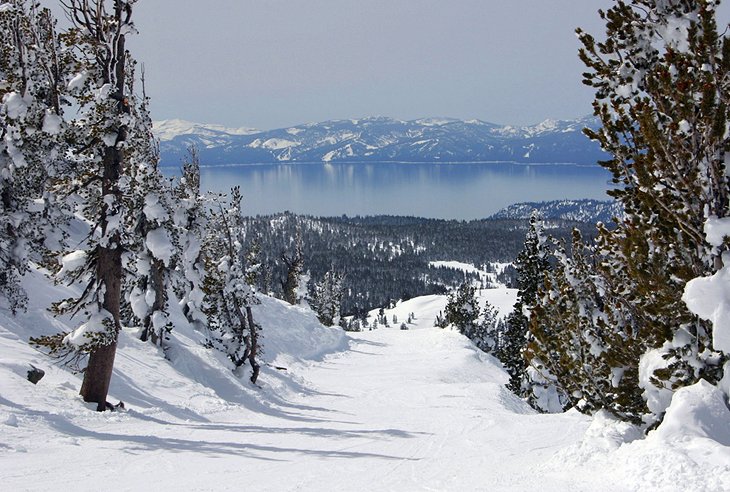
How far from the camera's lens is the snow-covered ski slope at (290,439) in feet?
22.6

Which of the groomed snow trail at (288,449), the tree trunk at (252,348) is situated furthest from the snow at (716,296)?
the tree trunk at (252,348)

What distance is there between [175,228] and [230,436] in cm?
533

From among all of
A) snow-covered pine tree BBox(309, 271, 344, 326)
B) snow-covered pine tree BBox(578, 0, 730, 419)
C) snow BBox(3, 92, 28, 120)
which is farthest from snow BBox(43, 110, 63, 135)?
snow-covered pine tree BBox(309, 271, 344, 326)

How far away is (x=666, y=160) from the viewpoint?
709 centimetres

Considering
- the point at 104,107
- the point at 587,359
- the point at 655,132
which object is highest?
the point at 104,107

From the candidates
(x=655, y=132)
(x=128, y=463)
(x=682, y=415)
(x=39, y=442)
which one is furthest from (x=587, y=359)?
(x=39, y=442)

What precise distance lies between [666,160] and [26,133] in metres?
13.9

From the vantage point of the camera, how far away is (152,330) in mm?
23859

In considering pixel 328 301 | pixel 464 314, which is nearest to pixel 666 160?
pixel 464 314

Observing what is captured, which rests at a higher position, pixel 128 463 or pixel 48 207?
pixel 48 207

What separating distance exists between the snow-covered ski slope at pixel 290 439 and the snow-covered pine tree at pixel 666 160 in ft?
2.84

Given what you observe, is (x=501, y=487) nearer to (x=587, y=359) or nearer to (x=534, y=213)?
(x=587, y=359)

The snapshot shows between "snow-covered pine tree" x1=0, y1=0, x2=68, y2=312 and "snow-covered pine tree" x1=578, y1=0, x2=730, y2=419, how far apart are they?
1187 cm

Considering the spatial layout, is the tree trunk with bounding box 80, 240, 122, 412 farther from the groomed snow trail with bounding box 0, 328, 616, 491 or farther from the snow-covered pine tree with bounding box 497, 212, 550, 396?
the snow-covered pine tree with bounding box 497, 212, 550, 396
